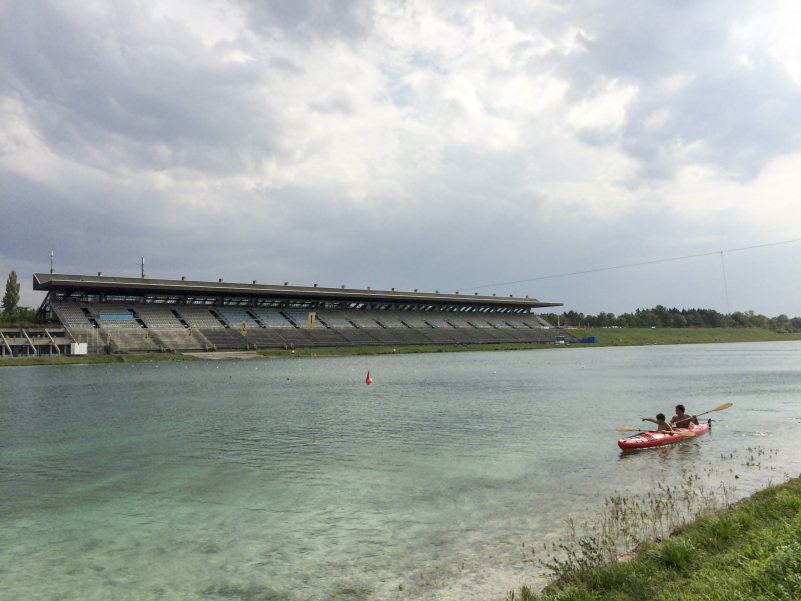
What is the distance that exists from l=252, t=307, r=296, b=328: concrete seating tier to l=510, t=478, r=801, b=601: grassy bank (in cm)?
9844

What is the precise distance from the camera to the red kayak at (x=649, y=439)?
18.8m

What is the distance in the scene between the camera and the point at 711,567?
733cm

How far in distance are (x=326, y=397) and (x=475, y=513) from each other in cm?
2521

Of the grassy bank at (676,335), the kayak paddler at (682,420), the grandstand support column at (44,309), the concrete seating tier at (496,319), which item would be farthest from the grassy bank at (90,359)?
the grassy bank at (676,335)

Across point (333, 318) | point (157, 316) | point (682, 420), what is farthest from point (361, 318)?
point (682, 420)

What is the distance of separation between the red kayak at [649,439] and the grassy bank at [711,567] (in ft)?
29.7

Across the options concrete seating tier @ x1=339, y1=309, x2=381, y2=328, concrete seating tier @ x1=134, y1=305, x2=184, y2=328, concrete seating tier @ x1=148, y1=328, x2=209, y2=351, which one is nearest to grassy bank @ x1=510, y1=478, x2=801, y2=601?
concrete seating tier @ x1=148, y1=328, x2=209, y2=351

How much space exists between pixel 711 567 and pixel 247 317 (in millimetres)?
103372

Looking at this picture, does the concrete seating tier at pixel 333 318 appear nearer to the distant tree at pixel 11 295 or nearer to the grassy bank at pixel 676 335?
the distant tree at pixel 11 295

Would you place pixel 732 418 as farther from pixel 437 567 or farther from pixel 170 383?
pixel 170 383

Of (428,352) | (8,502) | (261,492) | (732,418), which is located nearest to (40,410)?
(8,502)

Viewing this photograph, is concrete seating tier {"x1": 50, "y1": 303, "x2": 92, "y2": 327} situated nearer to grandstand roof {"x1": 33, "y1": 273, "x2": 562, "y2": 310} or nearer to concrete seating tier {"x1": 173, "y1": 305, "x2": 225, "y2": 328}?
grandstand roof {"x1": 33, "y1": 273, "x2": 562, "y2": 310}

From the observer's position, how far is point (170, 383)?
154 ft

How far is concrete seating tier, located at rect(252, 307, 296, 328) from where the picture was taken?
10438 centimetres
